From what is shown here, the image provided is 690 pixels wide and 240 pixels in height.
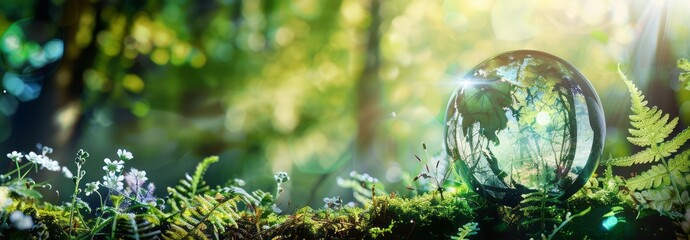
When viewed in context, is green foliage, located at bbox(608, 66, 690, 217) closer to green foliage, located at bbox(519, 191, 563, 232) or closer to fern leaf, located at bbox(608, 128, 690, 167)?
fern leaf, located at bbox(608, 128, 690, 167)

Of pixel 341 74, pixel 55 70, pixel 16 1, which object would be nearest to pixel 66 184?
pixel 55 70

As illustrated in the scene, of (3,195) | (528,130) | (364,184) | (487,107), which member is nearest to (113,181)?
(3,195)

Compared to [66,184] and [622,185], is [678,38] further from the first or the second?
[66,184]

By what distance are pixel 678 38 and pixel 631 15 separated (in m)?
0.53

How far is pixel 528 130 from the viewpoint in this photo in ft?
7.14

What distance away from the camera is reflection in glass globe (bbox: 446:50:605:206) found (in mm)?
2180

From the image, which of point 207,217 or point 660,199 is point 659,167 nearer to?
point 660,199

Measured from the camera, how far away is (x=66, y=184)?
27.2ft

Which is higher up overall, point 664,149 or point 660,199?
point 664,149

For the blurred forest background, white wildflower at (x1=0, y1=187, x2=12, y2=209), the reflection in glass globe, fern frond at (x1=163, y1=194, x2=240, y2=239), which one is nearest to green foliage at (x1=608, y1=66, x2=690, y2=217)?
the reflection in glass globe

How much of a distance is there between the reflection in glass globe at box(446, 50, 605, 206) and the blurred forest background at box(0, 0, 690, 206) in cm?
351

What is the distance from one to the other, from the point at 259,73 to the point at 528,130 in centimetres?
1027

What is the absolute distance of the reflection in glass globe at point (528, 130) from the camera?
2180 mm

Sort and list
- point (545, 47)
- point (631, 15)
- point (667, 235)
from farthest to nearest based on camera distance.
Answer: point (545, 47), point (631, 15), point (667, 235)
